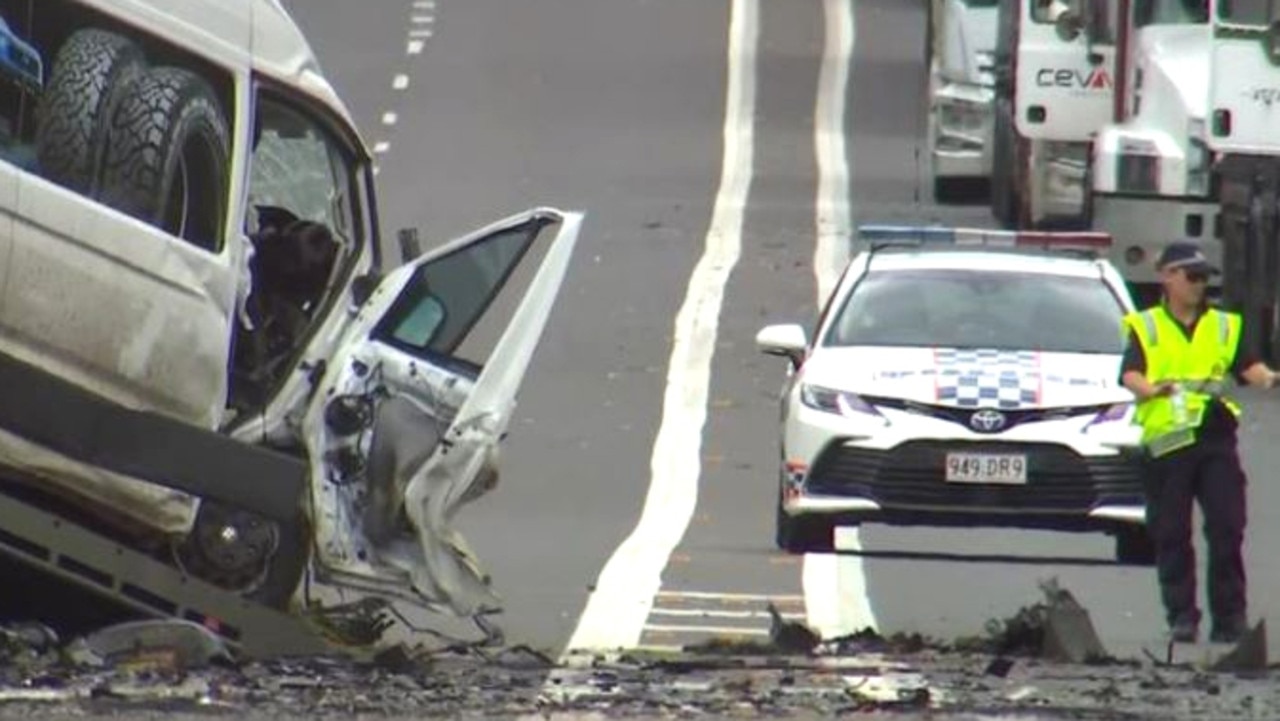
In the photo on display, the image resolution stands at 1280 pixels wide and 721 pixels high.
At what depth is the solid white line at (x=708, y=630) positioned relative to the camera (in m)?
17.2

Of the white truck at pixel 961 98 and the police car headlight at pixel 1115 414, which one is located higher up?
the police car headlight at pixel 1115 414

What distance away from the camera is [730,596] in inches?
731

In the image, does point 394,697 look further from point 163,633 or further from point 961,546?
point 961,546

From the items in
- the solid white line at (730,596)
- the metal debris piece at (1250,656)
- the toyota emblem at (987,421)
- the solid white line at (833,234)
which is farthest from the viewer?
the toyota emblem at (987,421)

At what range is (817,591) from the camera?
61.8 feet

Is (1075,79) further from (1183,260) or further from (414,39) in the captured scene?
(1183,260)

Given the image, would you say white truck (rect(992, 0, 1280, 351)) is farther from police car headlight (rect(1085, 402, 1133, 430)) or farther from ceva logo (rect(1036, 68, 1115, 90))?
police car headlight (rect(1085, 402, 1133, 430))

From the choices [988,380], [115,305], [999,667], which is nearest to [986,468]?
[988,380]

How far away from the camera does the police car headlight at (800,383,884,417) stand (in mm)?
19547

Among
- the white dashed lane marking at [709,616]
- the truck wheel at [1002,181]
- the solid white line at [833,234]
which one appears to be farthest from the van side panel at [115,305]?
the truck wheel at [1002,181]

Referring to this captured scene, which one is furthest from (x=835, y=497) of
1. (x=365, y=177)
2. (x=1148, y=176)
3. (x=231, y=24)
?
(x=1148, y=176)

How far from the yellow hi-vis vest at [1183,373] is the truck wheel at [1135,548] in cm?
224

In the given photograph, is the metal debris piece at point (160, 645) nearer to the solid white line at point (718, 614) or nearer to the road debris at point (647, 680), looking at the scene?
the road debris at point (647, 680)

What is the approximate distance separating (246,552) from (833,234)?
67.4ft
